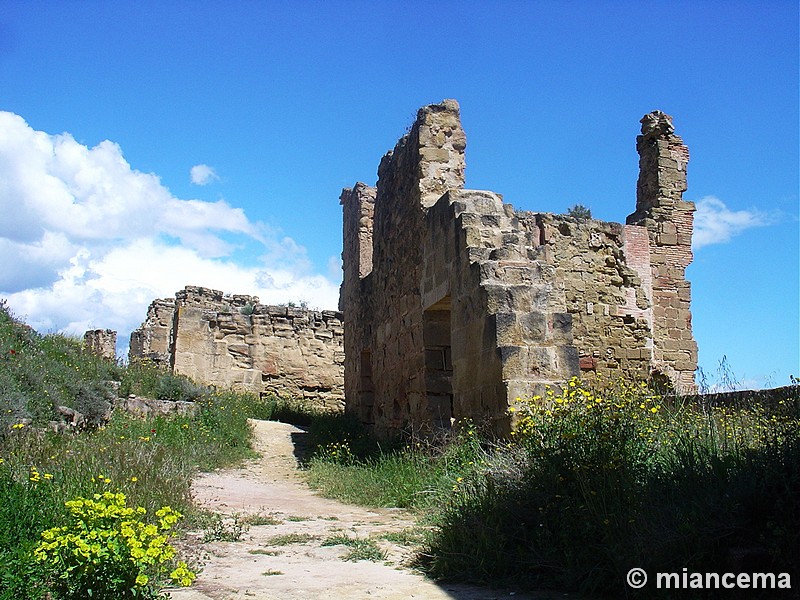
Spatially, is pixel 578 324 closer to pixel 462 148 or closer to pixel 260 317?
pixel 462 148

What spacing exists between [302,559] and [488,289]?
3.15 m

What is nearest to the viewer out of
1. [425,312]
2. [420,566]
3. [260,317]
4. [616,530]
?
[616,530]

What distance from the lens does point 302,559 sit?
471cm

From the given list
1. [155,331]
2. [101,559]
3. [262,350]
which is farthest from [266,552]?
[155,331]

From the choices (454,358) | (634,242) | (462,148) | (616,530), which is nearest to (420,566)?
(616,530)

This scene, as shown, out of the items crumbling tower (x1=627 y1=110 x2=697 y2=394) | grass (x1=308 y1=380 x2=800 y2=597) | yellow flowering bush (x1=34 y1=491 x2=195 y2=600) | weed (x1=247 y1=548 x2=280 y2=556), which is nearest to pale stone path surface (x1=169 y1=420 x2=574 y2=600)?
weed (x1=247 y1=548 x2=280 y2=556)

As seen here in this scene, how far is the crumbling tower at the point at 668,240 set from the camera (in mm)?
14836

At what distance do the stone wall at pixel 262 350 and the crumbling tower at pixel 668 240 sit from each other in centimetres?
763

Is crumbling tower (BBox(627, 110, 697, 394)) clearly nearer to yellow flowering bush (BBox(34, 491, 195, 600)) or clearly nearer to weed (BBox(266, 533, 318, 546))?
weed (BBox(266, 533, 318, 546))

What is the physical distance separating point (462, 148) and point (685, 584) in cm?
714

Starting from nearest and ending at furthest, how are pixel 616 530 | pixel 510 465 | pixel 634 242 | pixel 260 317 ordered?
1. pixel 616 530
2. pixel 510 465
3. pixel 634 242
4. pixel 260 317

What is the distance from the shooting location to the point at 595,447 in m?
4.59

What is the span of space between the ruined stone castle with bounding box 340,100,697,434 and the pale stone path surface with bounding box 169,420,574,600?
1620 millimetres

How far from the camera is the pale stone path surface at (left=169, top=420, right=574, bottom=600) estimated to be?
3.88m
